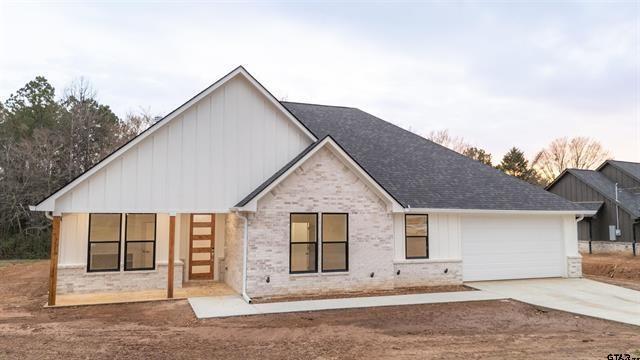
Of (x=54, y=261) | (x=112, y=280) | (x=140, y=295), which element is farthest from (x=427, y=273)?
(x=54, y=261)

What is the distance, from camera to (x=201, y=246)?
15461 millimetres

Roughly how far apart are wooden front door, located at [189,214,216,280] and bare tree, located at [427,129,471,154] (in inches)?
1516

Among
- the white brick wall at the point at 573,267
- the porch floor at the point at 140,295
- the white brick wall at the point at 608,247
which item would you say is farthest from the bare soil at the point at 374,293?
the white brick wall at the point at 608,247

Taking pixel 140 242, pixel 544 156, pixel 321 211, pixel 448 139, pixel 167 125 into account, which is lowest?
pixel 140 242

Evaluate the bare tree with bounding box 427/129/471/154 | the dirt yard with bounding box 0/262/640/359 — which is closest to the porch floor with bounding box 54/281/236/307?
the dirt yard with bounding box 0/262/640/359

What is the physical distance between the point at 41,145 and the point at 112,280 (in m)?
20.6

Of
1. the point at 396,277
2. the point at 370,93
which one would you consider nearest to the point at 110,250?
the point at 396,277

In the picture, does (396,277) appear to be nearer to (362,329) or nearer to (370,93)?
(362,329)

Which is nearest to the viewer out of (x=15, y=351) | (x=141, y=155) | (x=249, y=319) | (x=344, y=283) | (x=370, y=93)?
(x=15, y=351)

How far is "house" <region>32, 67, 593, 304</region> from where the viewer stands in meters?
12.5

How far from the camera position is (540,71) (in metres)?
22.7

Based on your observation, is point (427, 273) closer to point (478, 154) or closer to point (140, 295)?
point (140, 295)

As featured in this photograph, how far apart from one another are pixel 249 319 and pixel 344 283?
410 centimetres

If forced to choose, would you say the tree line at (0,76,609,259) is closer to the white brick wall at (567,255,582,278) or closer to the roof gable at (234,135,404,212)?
the roof gable at (234,135,404,212)
